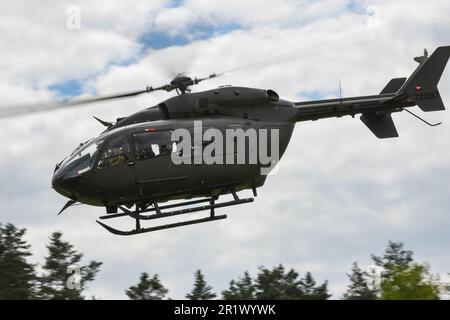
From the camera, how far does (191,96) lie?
23578 millimetres

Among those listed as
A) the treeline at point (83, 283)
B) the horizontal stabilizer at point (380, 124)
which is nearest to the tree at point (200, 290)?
the treeline at point (83, 283)

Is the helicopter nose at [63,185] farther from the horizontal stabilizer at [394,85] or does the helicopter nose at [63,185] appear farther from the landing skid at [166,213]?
the horizontal stabilizer at [394,85]

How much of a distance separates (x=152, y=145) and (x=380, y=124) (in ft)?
23.9

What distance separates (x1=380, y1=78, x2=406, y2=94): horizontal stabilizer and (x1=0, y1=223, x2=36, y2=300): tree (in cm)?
2538

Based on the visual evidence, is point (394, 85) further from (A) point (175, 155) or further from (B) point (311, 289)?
(B) point (311, 289)

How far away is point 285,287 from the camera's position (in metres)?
55.1

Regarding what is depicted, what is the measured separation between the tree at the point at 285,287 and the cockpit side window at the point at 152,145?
31.5m

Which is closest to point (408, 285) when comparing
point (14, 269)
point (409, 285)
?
point (409, 285)

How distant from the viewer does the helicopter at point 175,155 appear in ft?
74.4
